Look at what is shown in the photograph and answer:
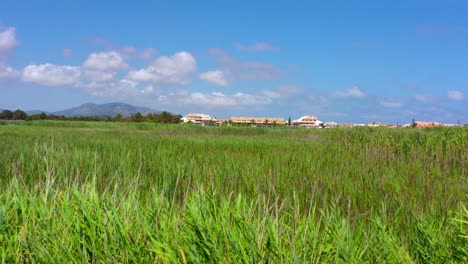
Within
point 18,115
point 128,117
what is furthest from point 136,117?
point 18,115

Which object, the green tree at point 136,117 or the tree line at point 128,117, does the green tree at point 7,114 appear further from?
the green tree at point 136,117

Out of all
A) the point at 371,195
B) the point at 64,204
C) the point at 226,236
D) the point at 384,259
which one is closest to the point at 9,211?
the point at 64,204

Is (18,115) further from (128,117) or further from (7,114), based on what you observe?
(128,117)

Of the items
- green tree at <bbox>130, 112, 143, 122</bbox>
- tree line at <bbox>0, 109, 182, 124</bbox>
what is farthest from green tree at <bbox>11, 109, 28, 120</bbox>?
green tree at <bbox>130, 112, 143, 122</bbox>

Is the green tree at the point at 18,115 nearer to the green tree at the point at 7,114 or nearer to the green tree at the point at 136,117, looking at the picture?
the green tree at the point at 7,114

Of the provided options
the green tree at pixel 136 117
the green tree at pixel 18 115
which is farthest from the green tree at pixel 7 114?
the green tree at pixel 136 117

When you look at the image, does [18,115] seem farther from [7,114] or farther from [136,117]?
[136,117]

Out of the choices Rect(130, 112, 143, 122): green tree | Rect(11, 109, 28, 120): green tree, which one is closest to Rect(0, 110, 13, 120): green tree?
Rect(11, 109, 28, 120): green tree

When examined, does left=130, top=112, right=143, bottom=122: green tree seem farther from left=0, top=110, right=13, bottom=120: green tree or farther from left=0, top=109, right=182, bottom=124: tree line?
left=0, top=110, right=13, bottom=120: green tree

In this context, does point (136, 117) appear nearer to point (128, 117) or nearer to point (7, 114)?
point (128, 117)

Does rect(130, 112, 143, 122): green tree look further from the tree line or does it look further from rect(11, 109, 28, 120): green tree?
rect(11, 109, 28, 120): green tree

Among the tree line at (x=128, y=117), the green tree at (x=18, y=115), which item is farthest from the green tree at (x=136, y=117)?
the green tree at (x=18, y=115)

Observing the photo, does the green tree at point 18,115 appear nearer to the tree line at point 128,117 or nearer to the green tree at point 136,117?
the tree line at point 128,117

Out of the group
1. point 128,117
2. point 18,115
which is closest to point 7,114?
point 18,115
